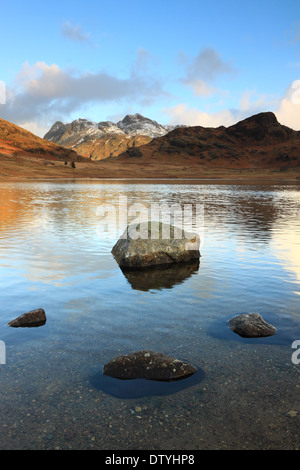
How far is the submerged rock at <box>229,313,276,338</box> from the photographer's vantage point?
23.3 feet

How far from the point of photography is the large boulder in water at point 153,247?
12463 millimetres

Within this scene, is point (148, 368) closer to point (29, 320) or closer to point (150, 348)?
point (150, 348)

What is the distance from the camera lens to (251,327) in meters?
7.13

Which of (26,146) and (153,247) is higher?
(26,146)

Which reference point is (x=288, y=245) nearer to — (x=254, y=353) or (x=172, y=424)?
(x=254, y=353)

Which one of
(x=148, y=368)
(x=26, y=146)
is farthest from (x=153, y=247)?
(x=26, y=146)

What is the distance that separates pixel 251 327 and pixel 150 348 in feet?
6.80

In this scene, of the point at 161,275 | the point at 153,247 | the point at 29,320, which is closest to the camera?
the point at 29,320

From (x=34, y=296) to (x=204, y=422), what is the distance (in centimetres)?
589

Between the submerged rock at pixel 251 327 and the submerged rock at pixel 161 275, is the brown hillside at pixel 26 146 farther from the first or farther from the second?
the submerged rock at pixel 251 327

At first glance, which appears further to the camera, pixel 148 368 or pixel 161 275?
pixel 161 275

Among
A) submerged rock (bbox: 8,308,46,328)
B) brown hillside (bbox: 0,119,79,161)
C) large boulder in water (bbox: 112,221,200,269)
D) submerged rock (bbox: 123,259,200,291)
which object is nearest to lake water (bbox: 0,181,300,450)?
submerged rock (bbox: 123,259,200,291)

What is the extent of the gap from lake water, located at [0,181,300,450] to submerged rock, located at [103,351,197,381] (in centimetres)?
13

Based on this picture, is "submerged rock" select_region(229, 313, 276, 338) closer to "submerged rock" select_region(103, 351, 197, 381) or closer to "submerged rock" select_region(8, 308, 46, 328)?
"submerged rock" select_region(103, 351, 197, 381)
